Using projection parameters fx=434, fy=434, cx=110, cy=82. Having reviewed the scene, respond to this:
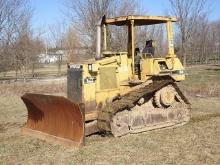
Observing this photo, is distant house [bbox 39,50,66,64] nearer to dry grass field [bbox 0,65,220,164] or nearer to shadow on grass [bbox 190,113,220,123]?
shadow on grass [bbox 190,113,220,123]

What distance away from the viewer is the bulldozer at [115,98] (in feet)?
30.0

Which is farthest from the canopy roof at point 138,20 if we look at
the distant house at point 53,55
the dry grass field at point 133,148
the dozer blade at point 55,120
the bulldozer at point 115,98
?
the distant house at point 53,55

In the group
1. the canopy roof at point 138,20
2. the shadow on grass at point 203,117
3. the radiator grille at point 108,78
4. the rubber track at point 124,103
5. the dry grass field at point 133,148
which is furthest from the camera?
the shadow on grass at point 203,117

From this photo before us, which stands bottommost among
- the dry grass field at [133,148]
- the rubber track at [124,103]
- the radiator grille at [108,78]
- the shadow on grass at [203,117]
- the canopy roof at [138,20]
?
the dry grass field at [133,148]

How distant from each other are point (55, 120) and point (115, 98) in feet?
4.65

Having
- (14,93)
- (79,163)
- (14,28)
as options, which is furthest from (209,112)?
(14,28)

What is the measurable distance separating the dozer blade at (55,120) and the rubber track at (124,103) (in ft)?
2.14

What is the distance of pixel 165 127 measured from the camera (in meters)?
10.1

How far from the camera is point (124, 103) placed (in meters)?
9.23

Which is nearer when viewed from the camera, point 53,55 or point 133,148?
point 133,148

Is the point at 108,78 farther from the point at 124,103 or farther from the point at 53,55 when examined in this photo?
the point at 53,55

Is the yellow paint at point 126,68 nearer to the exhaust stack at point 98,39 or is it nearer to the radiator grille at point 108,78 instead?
the radiator grille at point 108,78

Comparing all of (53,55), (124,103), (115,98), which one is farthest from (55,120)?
(53,55)

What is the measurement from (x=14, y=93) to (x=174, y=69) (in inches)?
459
